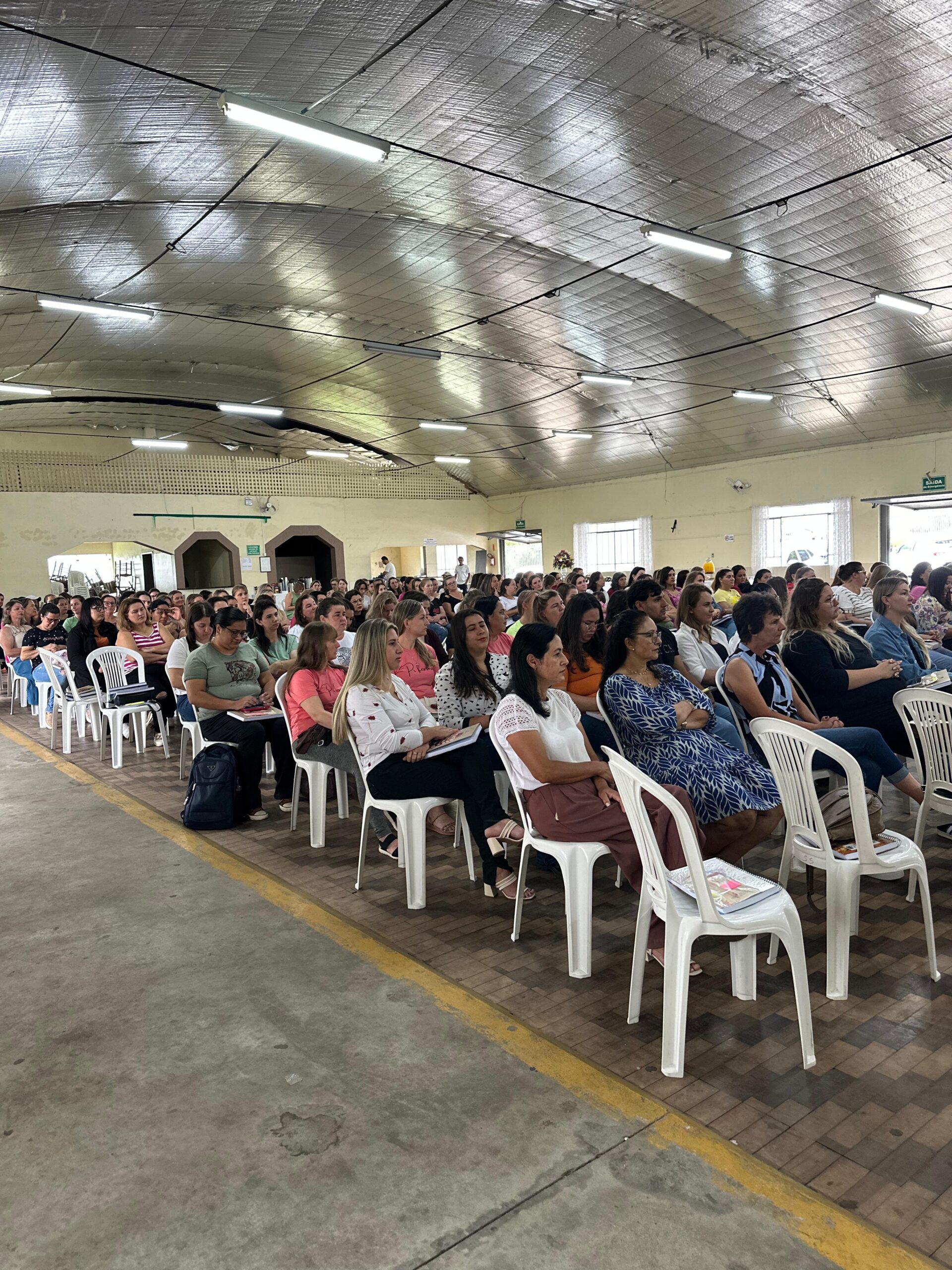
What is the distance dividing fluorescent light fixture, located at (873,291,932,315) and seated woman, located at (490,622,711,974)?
9.00m

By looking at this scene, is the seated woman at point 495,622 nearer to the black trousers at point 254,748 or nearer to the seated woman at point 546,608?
the seated woman at point 546,608

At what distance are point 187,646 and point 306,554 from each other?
22.3 metres

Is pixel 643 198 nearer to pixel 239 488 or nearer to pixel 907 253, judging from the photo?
pixel 907 253

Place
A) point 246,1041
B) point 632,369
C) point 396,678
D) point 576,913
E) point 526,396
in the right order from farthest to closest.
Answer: point 526,396 < point 632,369 < point 396,678 < point 576,913 < point 246,1041

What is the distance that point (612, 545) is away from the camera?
70.8 feet

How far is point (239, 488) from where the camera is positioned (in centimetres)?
2238

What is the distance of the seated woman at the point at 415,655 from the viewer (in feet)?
17.7

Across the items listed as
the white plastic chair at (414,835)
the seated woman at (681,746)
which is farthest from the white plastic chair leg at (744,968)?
the white plastic chair at (414,835)

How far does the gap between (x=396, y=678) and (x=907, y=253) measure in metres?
8.65

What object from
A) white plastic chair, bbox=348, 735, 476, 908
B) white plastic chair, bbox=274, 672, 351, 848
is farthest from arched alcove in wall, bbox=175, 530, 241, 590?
white plastic chair, bbox=348, 735, 476, 908

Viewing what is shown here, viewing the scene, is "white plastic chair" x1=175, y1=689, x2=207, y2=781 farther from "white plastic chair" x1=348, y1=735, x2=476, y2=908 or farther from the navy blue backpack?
"white plastic chair" x1=348, y1=735, x2=476, y2=908

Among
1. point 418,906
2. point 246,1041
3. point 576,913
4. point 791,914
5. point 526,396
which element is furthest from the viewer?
point 526,396

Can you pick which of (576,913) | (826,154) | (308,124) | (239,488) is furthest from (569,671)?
(239,488)

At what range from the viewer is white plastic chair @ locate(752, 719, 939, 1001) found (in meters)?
2.88
